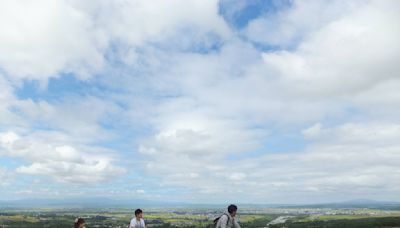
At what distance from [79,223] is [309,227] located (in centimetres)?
11689

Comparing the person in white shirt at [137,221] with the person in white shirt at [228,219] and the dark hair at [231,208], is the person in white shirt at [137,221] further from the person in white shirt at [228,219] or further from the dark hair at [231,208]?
the dark hair at [231,208]

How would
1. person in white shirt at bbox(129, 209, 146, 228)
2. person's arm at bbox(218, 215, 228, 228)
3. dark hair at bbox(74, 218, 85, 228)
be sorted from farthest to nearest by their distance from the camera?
person in white shirt at bbox(129, 209, 146, 228) → person's arm at bbox(218, 215, 228, 228) → dark hair at bbox(74, 218, 85, 228)

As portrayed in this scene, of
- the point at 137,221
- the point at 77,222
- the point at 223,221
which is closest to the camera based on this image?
the point at 77,222

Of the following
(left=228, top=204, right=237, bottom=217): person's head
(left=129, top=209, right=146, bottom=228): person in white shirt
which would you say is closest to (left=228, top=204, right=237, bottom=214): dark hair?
(left=228, top=204, right=237, bottom=217): person's head

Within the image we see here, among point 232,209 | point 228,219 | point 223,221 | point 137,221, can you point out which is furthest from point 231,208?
point 137,221

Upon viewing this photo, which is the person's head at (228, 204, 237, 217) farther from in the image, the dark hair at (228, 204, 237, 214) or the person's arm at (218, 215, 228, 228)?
the person's arm at (218, 215, 228, 228)

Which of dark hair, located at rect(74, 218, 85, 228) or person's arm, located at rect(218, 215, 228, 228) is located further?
person's arm, located at rect(218, 215, 228, 228)

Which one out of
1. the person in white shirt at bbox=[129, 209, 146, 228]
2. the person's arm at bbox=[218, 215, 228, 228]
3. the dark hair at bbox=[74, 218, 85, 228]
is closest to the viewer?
the dark hair at bbox=[74, 218, 85, 228]

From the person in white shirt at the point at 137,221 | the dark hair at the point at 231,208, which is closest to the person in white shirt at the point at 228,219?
the dark hair at the point at 231,208

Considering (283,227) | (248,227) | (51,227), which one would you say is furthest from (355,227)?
(51,227)

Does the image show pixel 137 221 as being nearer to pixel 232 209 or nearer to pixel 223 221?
pixel 223 221

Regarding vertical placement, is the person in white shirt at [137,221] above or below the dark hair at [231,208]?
below

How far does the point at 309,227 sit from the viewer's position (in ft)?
384

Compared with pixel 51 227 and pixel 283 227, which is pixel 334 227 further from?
pixel 51 227
